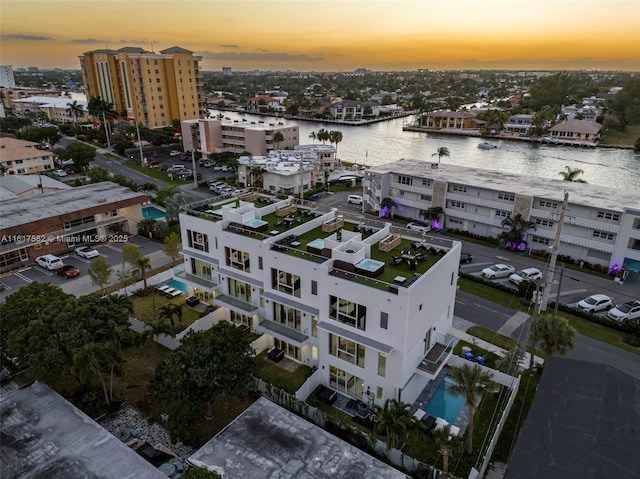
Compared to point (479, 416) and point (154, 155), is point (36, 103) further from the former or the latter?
point (479, 416)

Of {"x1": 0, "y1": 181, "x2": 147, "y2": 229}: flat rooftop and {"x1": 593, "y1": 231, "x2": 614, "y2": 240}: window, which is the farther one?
{"x1": 0, "y1": 181, "x2": 147, "y2": 229}: flat rooftop

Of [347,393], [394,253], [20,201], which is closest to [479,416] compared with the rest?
[347,393]

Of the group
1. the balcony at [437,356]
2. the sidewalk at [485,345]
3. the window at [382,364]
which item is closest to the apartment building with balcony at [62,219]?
the window at [382,364]

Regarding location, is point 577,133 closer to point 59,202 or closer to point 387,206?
point 387,206

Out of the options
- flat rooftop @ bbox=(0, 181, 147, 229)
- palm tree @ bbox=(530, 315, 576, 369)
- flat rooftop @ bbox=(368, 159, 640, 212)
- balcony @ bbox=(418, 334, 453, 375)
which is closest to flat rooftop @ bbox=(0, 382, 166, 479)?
balcony @ bbox=(418, 334, 453, 375)

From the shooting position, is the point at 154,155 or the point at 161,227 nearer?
the point at 161,227

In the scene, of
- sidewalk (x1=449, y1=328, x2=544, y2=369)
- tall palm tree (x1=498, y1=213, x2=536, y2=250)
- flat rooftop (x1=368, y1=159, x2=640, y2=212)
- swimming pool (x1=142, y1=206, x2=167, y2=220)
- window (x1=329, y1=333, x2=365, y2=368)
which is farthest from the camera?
swimming pool (x1=142, y1=206, x2=167, y2=220)

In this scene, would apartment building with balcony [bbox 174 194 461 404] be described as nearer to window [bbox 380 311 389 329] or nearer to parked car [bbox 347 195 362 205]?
window [bbox 380 311 389 329]
